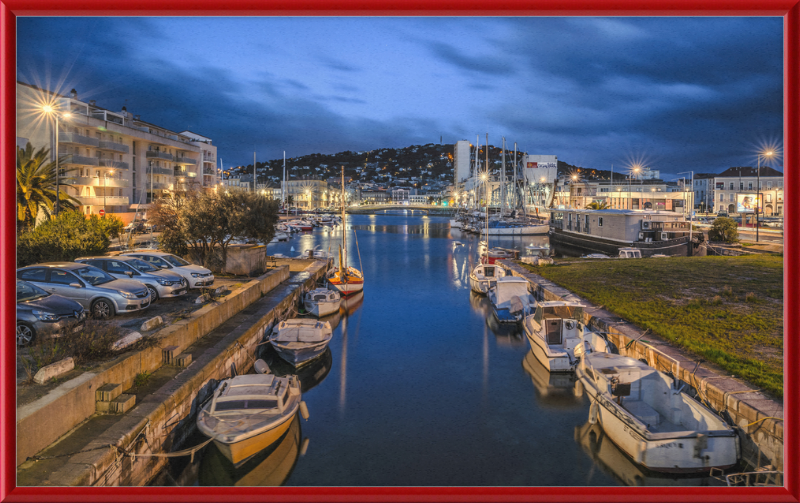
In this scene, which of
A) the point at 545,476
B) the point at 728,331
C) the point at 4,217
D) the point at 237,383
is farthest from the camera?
the point at 728,331

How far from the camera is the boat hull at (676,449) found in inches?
284

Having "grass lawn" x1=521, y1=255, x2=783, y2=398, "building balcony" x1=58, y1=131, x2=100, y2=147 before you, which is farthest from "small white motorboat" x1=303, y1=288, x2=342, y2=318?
"building balcony" x1=58, y1=131, x2=100, y2=147

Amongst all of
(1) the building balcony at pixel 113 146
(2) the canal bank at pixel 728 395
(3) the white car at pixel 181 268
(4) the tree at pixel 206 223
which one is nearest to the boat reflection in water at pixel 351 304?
(4) the tree at pixel 206 223

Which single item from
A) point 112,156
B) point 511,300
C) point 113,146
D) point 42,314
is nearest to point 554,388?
point 511,300

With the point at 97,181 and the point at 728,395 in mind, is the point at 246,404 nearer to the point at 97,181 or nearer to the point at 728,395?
the point at 728,395

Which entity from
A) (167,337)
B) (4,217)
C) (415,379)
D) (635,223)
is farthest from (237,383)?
(635,223)

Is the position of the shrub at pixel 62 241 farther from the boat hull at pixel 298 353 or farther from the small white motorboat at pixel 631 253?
the small white motorboat at pixel 631 253

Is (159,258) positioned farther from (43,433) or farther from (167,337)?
(43,433)

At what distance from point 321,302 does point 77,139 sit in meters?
31.6

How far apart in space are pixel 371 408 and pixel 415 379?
2.21 meters

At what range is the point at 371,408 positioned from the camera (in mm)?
10961

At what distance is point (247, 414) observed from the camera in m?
8.37

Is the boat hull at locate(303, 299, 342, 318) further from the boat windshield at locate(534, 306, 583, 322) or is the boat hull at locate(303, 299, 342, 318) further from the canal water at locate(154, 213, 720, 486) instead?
the boat windshield at locate(534, 306, 583, 322)

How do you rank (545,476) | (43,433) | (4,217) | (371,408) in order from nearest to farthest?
(4,217)
(43,433)
(545,476)
(371,408)
